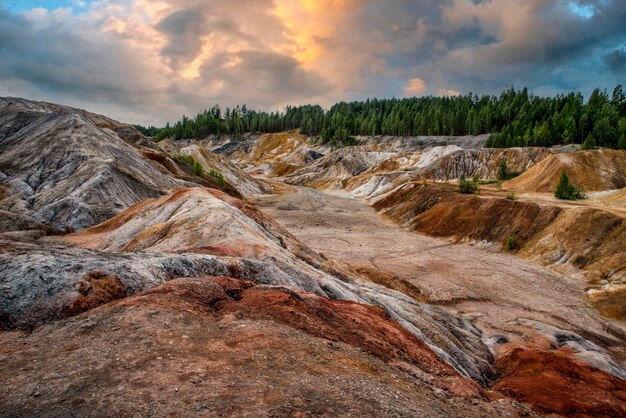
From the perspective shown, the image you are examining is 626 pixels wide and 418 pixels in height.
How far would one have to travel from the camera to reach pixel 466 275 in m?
41.6

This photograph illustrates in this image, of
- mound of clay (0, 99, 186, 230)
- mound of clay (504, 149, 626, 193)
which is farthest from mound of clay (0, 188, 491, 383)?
mound of clay (504, 149, 626, 193)

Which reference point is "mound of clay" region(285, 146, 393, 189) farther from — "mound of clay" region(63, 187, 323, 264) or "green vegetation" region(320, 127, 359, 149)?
"mound of clay" region(63, 187, 323, 264)

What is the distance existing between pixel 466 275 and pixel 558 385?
24646mm

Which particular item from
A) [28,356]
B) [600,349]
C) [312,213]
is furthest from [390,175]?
[28,356]

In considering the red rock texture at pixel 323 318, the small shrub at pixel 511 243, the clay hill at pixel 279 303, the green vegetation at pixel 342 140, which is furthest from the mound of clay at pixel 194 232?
the green vegetation at pixel 342 140

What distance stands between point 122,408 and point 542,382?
17.9 m

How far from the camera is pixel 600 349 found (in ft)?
86.5

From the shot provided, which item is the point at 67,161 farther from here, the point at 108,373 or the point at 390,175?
the point at 390,175

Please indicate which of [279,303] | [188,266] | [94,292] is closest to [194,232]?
[188,266]

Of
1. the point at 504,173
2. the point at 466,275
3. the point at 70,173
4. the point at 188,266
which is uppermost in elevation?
the point at 504,173

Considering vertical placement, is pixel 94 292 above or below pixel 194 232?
below

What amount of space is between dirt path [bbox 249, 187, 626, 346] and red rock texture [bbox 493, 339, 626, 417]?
692 cm

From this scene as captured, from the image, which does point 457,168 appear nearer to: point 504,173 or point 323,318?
point 504,173

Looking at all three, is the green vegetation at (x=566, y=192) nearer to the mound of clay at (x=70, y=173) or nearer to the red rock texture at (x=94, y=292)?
the mound of clay at (x=70, y=173)
